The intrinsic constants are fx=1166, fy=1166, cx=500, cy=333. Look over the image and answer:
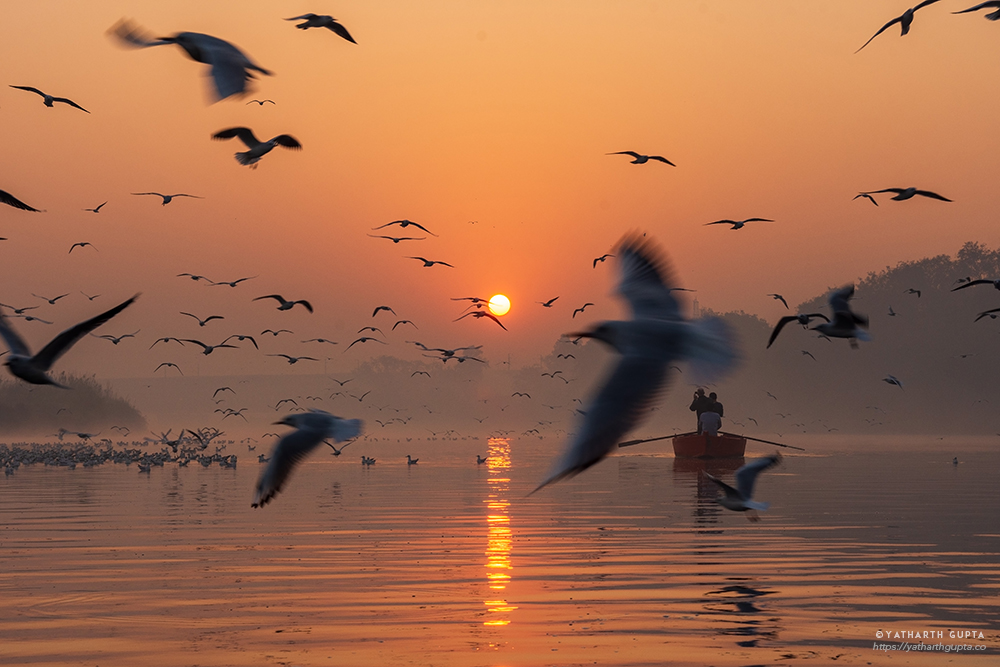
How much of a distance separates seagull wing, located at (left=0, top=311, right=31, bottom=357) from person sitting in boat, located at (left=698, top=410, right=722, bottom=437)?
152ft

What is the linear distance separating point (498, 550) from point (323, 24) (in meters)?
10.7

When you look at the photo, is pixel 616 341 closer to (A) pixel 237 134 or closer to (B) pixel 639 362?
(B) pixel 639 362

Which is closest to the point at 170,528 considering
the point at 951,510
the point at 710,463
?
the point at 951,510

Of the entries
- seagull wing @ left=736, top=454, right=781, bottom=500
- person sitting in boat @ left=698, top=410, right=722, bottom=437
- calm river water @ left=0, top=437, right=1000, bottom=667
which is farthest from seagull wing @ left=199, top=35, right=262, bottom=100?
person sitting in boat @ left=698, top=410, right=722, bottom=437

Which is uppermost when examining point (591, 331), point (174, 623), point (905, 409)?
point (905, 409)

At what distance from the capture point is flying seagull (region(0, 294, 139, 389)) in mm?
9172

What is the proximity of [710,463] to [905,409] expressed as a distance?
105m

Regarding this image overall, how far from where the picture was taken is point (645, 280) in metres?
9.41

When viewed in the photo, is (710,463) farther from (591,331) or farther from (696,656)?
(591,331)

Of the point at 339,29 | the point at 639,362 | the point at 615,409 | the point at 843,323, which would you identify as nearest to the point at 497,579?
the point at 843,323

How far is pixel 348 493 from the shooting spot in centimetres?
3775

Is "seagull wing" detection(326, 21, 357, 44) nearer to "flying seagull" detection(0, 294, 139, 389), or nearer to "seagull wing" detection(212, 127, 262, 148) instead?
"seagull wing" detection(212, 127, 262, 148)

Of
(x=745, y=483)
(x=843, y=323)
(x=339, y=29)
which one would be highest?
(x=339, y=29)

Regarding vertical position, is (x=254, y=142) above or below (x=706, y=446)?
above
